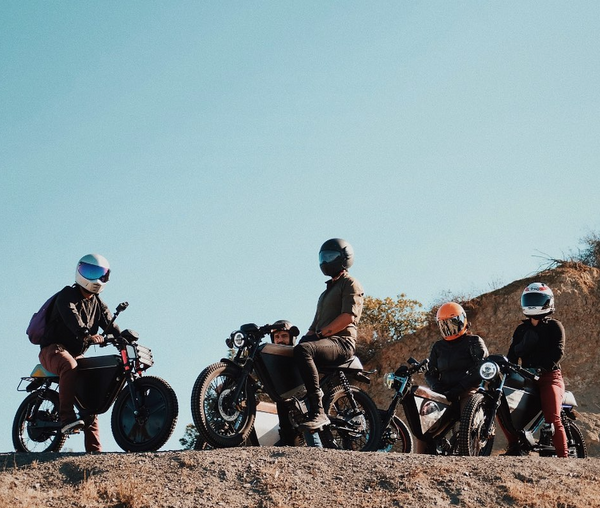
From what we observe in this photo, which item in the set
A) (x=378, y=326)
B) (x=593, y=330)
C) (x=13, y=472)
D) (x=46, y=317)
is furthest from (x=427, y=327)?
(x=13, y=472)

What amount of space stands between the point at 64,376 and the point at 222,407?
2174mm

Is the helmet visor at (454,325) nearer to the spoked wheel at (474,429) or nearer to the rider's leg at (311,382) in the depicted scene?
the spoked wheel at (474,429)

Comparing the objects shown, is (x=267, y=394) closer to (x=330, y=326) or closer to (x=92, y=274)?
(x=330, y=326)

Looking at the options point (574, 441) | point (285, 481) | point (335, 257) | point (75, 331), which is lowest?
point (574, 441)

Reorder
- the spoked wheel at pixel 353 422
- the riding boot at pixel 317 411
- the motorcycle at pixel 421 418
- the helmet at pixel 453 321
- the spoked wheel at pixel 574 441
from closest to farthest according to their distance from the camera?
1. the riding boot at pixel 317 411
2. the spoked wheel at pixel 353 422
3. the motorcycle at pixel 421 418
4. the helmet at pixel 453 321
5. the spoked wheel at pixel 574 441

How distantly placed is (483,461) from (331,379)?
2.01 meters

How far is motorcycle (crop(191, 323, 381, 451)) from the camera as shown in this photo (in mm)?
9539

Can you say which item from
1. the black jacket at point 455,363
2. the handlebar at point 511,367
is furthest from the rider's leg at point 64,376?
the handlebar at point 511,367

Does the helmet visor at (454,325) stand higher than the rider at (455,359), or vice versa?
the helmet visor at (454,325)

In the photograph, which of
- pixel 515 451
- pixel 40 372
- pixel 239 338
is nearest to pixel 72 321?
pixel 40 372

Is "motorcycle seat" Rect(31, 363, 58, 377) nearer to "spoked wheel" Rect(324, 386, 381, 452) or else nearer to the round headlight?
the round headlight

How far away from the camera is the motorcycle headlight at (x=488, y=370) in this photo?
10.8m

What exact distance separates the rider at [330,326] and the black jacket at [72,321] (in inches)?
98.2

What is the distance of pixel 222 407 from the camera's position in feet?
31.6
